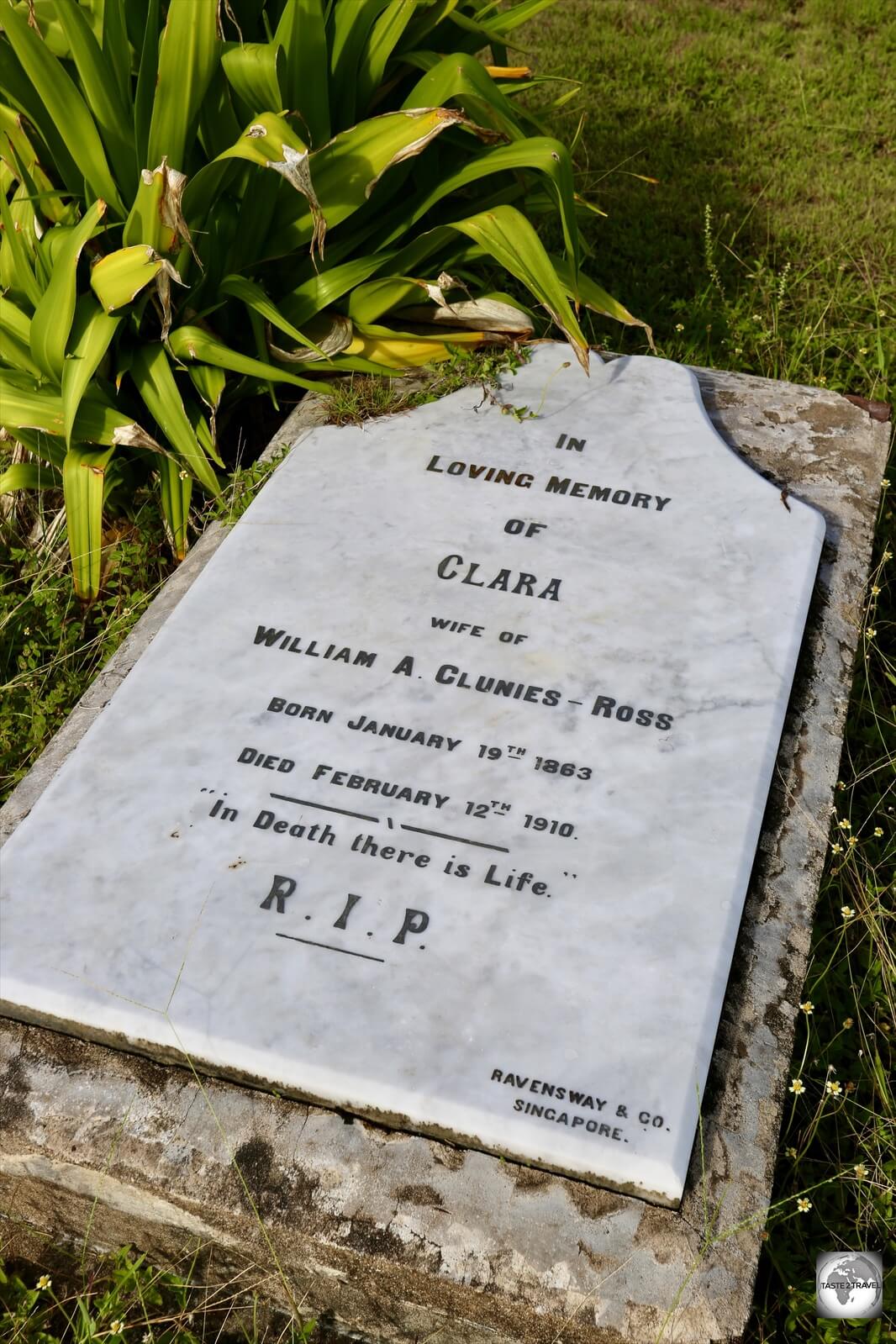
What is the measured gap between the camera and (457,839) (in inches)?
69.5

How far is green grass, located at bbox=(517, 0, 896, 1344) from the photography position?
186cm

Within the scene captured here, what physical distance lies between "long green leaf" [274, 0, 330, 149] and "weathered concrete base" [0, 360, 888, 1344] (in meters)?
1.78

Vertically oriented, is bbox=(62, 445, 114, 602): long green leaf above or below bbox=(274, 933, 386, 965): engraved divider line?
above

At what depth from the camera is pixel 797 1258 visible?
69.2 inches

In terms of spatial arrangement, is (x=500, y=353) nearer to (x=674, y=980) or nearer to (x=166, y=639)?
(x=166, y=639)

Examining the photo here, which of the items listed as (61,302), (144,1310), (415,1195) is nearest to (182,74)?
(61,302)

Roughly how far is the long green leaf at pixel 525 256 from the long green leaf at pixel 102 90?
72cm

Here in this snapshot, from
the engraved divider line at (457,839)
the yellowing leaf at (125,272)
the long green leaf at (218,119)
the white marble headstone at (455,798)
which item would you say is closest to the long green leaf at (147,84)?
the long green leaf at (218,119)

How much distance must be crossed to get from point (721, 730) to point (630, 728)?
15cm

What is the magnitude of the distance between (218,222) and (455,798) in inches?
59.7

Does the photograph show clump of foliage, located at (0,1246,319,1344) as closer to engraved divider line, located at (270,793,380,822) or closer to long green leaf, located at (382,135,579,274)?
engraved divider line, located at (270,793,380,822)

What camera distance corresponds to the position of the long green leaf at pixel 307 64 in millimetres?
2365

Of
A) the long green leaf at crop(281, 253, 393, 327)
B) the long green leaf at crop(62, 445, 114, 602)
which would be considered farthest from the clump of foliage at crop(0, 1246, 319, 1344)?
the long green leaf at crop(281, 253, 393, 327)

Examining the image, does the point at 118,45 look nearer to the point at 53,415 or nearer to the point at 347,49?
the point at 347,49
